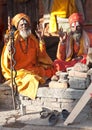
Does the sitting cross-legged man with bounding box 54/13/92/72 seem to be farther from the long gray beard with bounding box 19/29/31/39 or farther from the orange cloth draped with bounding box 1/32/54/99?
the long gray beard with bounding box 19/29/31/39

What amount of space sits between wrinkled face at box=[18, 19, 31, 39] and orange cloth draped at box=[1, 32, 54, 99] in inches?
4.2

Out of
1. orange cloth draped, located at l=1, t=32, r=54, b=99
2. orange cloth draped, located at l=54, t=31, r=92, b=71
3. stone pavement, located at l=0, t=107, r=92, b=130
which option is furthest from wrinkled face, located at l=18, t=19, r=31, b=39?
stone pavement, located at l=0, t=107, r=92, b=130

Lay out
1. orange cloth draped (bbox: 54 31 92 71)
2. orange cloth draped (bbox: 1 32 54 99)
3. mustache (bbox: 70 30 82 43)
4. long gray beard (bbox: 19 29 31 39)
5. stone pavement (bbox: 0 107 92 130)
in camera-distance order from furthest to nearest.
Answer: mustache (bbox: 70 30 82 43)
orange cloth draped (bbox: 54 31 92 71)
long gray beard (bbox: 19 29 31 39)
orange cloth draped (bbox: 1 32 54 99)
stone pavement (bbox: 0 107 92 130)

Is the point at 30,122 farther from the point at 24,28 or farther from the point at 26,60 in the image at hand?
the point at 24,28

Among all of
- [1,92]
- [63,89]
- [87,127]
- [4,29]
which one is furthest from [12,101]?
[4,29]

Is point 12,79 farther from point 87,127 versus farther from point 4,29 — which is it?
point 4,29

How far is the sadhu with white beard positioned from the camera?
28.5ft

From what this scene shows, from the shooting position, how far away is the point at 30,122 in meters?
7.88

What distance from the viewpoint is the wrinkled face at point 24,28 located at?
9.28 meters

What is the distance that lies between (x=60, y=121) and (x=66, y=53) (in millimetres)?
2229

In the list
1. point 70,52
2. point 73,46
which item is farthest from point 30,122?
point 73,46

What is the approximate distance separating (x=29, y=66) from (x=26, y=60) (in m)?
0.14

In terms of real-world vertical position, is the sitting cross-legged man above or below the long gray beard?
below

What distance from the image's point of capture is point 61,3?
11.9 m
